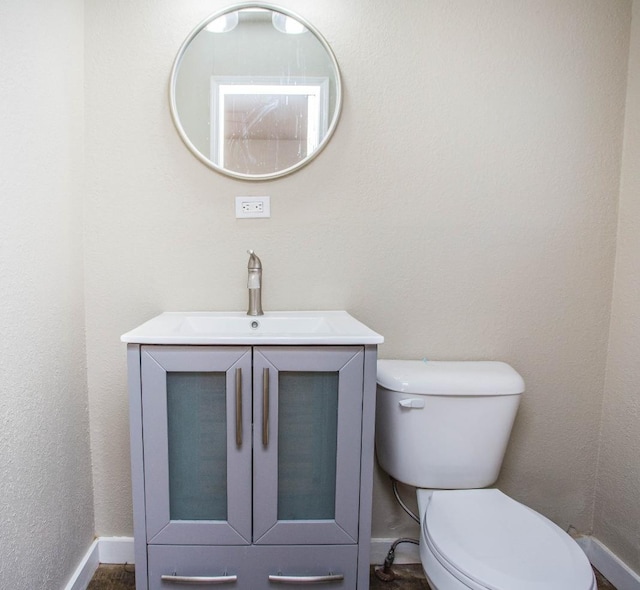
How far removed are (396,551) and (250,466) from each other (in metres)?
0.79

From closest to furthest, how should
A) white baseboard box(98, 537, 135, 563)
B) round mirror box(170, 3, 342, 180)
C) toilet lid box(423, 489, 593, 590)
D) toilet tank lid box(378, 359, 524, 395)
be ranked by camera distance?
toilet lid box(423, 489, 593, 590)
toilet tank lid box(378, 359, 524, 395)
round mirror box(170, 3, 342, 180)
white baseboard box(98, 537, 135, 563)

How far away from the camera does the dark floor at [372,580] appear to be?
133 cm

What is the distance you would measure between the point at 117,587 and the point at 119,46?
181cm

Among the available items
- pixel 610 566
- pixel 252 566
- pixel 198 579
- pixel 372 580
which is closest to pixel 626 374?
pixel 610 566

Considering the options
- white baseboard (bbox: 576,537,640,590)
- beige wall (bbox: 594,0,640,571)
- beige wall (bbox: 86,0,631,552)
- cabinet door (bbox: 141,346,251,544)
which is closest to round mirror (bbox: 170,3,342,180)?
beige wall (bbox: 86,0,631,552)

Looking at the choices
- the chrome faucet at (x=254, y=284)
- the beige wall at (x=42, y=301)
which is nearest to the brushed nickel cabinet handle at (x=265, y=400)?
the chrome faucet at (x=254, y=284)

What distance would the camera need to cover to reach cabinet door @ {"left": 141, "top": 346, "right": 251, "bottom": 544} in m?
1.02

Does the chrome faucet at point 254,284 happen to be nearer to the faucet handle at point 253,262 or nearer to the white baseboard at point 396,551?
the faucet handle at point 253,262

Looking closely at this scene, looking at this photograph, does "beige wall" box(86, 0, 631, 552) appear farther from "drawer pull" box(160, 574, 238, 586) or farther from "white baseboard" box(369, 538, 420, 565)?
"drawer pull" box(160, 574, 238, 586)

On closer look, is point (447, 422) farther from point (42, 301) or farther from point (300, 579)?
point (42, 301)

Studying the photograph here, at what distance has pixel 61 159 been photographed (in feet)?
3.91

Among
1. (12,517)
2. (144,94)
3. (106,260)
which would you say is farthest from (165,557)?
(144,94)

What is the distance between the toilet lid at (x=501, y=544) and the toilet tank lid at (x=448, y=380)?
31 centimetres

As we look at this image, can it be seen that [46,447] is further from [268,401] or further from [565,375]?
[565,375]
